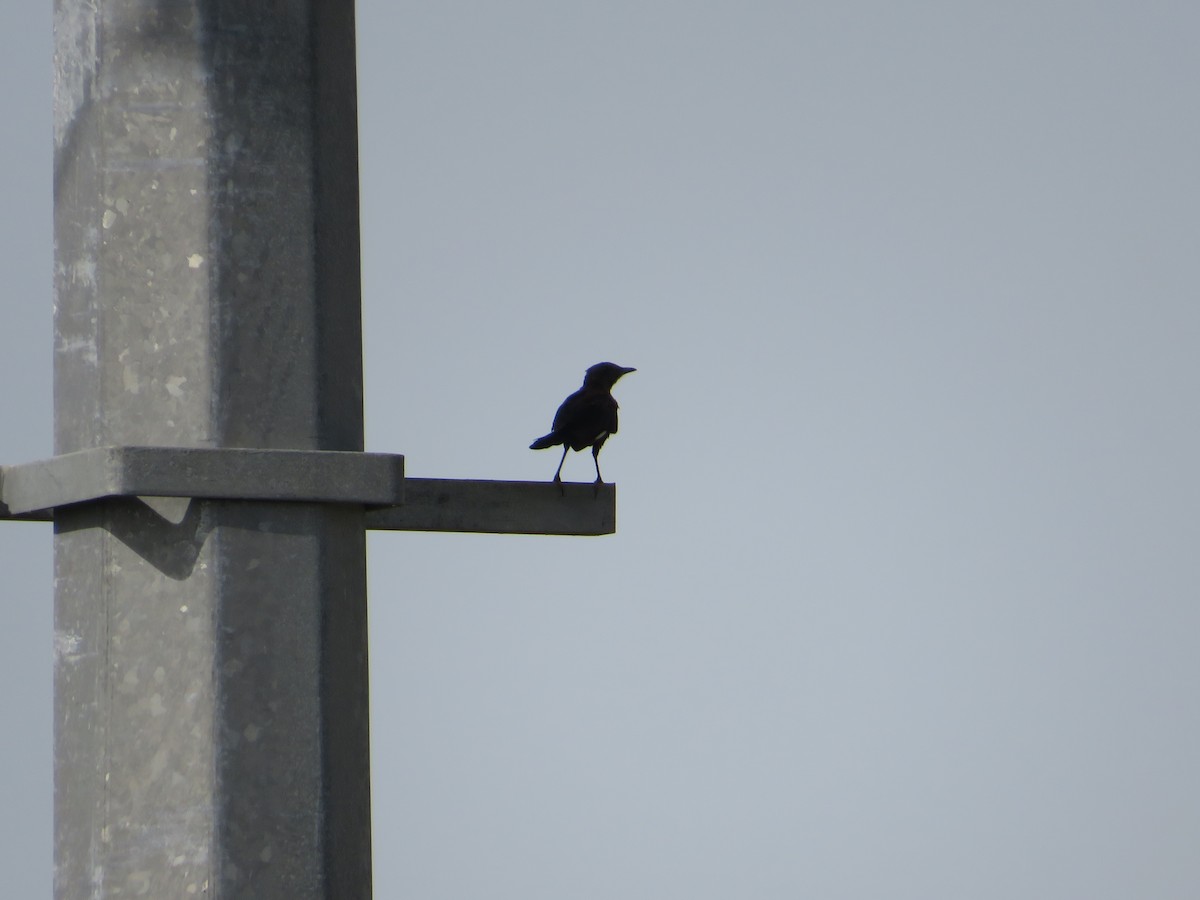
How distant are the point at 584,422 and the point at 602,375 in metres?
0.25

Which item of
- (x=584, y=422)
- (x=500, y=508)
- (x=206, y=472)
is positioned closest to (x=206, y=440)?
(x=206, y=472)

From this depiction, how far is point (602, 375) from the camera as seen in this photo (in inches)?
185

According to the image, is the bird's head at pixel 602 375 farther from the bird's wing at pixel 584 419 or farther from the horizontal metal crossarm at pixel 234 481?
the horizontal metal crossarm at pixel 234 481

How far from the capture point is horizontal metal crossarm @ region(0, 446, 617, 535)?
2473 millimetres

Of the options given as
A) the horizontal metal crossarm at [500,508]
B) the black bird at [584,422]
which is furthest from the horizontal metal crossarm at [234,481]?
the black bird at [584,422]

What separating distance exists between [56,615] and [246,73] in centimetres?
98

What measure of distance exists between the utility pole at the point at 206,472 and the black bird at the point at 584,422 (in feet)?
5.69

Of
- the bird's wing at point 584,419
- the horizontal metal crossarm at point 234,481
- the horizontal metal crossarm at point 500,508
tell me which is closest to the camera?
the horizontal metal crossarm at point 234,481

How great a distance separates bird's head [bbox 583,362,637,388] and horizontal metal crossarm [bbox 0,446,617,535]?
5.68ft

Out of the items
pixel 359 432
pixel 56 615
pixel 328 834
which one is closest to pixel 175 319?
pixel 359 432

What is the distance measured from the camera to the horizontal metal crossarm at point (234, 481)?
8.11 feet

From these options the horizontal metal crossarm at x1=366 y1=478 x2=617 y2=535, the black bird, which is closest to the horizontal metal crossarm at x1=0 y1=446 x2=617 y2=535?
the horizontal metal crossarm at x1=366 y1=478 x2=617 y2=535

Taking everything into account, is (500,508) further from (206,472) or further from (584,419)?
(584,419)

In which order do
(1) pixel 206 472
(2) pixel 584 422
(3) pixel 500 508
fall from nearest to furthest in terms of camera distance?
(1) pixel 206 472 < (3) pixel 500 508 < (2) pixel 584 422
